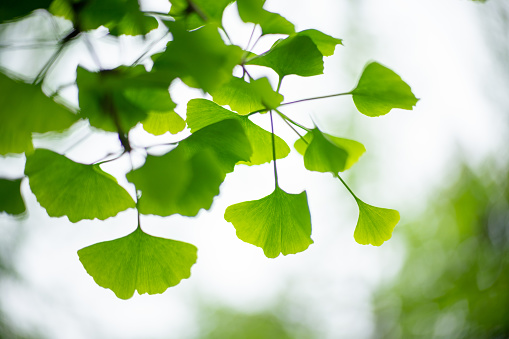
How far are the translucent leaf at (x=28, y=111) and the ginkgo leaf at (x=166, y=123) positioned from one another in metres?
0.10

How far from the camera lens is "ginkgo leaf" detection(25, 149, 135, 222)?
234 millimetres

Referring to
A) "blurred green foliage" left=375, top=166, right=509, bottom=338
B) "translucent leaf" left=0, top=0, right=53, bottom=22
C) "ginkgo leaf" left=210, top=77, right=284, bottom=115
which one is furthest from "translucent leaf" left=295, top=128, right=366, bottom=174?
"blurred green foliage" left=375, top=166, right=509, bottom=338

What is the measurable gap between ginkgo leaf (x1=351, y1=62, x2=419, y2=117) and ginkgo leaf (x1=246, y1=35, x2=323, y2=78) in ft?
0.14

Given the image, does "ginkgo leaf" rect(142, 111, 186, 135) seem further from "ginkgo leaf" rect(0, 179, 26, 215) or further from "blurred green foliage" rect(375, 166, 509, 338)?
"blurred green foliage" rect(375, 166, 509, 338)

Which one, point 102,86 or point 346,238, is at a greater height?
point 102,86

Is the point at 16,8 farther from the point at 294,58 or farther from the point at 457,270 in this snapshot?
the point at 457,270

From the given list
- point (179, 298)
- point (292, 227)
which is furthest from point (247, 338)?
point (292, 227)

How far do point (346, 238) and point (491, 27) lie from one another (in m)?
1.27

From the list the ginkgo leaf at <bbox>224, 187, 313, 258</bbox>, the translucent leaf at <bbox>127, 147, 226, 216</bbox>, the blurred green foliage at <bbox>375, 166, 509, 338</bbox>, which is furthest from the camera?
the blurred green foliage at <bbox>375, 166, 509, 338</bbox>

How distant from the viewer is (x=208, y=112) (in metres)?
0.29

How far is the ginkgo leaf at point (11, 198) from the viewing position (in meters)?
0.26

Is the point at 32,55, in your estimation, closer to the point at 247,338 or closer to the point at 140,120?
the point at 140,120

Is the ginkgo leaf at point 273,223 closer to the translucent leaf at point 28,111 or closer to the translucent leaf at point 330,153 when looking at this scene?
the translucent leaf at point 330,153

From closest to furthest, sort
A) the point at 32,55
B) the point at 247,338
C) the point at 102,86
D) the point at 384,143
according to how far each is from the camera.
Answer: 1. the point at 102,86
2. the point at 32,55
3. the point at 384,143
4. the point at 247,338
